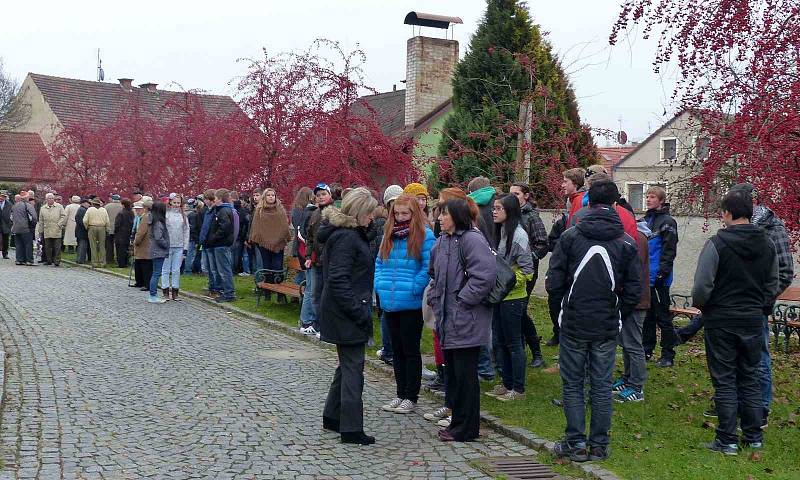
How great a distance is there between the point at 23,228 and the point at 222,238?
35.6 feet

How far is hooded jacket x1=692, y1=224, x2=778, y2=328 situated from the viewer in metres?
6.96

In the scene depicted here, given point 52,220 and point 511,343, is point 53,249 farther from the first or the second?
point 511,343

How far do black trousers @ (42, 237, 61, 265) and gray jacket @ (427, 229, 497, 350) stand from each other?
1961cm

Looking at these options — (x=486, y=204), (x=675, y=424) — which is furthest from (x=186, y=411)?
(x=675, y=424)

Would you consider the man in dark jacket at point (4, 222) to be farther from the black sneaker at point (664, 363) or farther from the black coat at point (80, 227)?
the black sneaker at point (664, 363)

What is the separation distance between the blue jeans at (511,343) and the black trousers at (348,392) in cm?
165

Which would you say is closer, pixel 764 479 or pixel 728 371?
pixel 764 479

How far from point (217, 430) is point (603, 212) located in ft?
11.4

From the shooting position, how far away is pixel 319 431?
25.5 ft

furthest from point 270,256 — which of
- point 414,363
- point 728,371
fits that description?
point 728,371

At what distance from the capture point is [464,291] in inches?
286

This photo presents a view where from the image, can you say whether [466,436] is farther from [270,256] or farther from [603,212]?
[270,256]

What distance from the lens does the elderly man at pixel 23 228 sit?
24.4m

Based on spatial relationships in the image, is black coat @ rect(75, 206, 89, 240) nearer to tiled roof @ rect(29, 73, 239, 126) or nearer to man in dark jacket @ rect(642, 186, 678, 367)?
man in dark jacket @ rect(642, 186, 678, 367)
